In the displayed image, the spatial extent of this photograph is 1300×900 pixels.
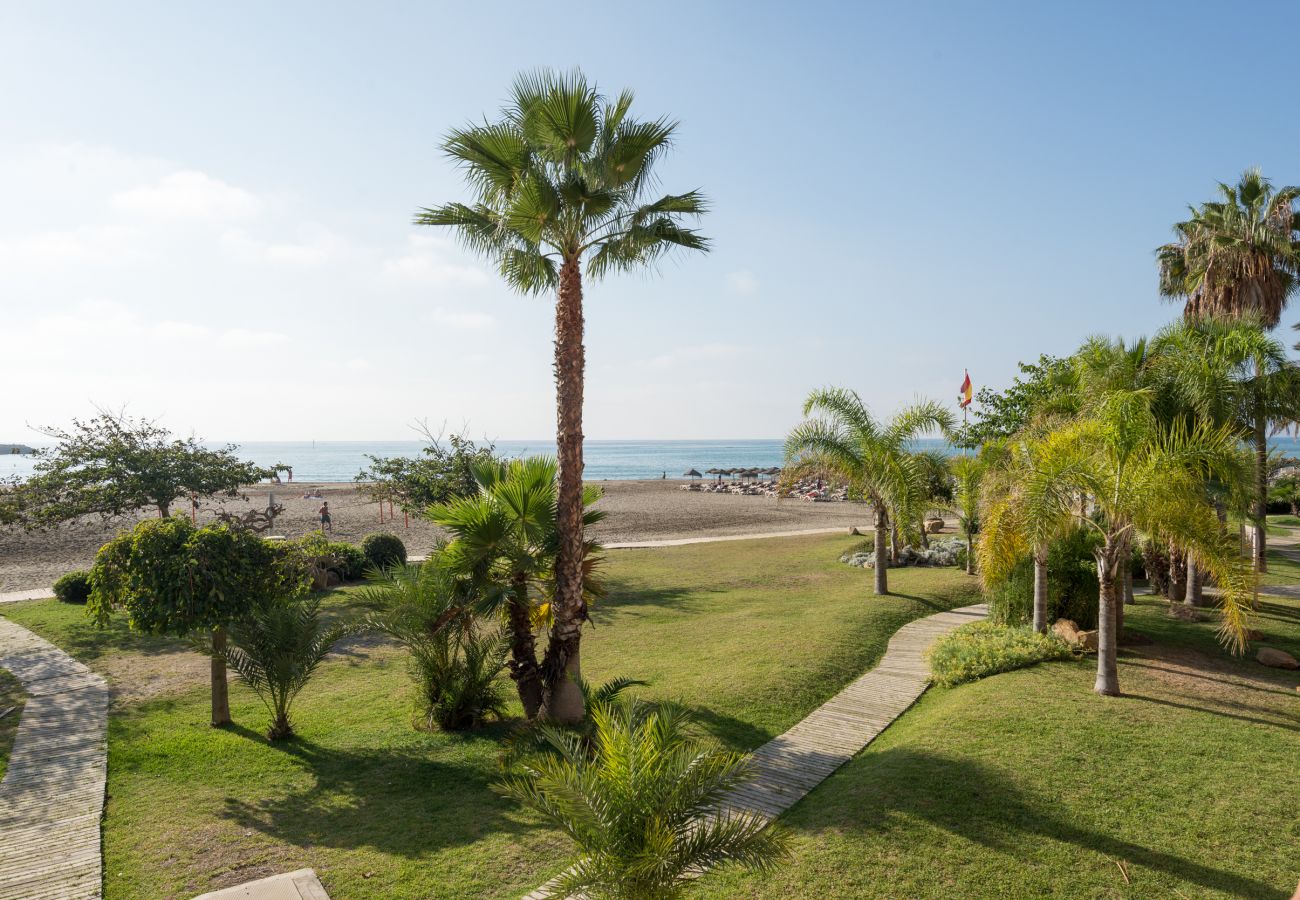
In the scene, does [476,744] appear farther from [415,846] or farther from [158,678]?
[158,678]

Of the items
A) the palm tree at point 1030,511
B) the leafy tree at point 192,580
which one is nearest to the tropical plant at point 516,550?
the leafy tree at point 192,580

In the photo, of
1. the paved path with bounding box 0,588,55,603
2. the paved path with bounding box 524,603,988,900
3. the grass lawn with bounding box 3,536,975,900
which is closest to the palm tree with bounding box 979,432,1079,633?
the paved path with bounding box 524,603,988,900

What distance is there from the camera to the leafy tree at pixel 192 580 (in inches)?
366

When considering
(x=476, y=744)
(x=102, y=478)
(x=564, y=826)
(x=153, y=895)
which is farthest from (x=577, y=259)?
(x=102, y=478)

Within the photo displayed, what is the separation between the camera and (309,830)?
7305mm

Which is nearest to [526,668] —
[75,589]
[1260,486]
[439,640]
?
[439,640]

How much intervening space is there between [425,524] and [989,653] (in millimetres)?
31842

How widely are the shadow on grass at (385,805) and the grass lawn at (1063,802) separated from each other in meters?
2.68

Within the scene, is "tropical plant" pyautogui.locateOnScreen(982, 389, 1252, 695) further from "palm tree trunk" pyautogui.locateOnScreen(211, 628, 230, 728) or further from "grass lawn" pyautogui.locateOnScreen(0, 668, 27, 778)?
"grass lawn" pyautogui.locateOnScreen(0, 668, 27, 778)

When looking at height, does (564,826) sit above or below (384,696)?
above

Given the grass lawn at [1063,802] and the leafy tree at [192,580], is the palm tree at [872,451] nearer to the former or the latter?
the grass lawn at [1063,802]

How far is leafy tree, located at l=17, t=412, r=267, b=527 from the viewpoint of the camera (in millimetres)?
18469

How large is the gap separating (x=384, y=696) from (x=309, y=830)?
4.47 m

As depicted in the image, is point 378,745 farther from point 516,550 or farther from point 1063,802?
point 1063,802
